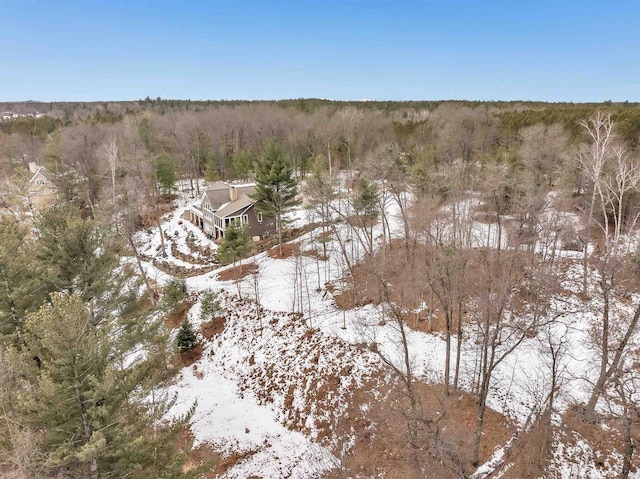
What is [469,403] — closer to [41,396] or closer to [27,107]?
[41,396]

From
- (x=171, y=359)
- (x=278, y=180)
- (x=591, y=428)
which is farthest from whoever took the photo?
(x=278, y=180)

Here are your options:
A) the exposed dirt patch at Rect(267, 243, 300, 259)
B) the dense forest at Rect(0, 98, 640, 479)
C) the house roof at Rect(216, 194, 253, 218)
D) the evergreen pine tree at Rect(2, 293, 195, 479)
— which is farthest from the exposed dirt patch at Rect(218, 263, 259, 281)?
the evergreen pine tree at Rect(2, 293, 195, 479)

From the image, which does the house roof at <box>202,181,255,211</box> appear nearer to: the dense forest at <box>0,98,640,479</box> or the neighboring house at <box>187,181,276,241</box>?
the neighboring house at <box>187,181,276,241</box>

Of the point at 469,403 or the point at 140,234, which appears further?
the point at 140,234

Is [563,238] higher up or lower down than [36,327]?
lower down

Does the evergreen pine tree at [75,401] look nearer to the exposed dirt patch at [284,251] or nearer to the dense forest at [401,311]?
the dense forest at [401,311]

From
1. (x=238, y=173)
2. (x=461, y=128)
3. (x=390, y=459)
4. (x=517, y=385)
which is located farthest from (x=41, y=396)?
(x=461, y=128)
